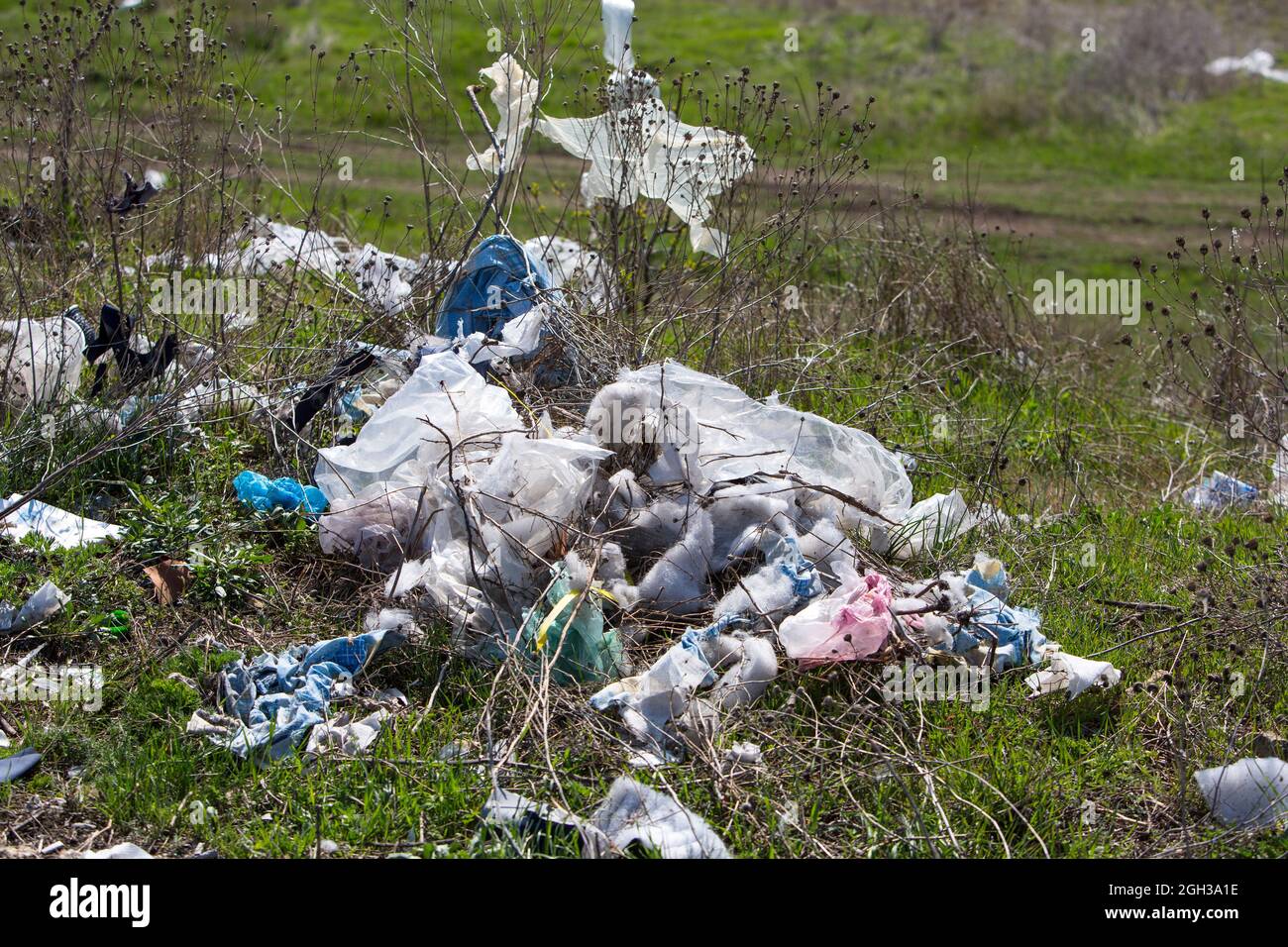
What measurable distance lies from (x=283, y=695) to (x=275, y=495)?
95cm

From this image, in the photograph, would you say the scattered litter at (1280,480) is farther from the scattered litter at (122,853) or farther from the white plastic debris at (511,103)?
the scattered litter at (122,853)

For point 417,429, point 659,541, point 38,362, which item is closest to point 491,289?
point 417,429

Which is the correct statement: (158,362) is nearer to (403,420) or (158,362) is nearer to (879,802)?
(403,420)

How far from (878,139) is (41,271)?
35.1ft

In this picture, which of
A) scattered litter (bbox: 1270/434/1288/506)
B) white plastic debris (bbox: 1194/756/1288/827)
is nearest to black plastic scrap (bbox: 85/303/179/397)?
white plastic debris (bbox: 1194/756/1288/827)

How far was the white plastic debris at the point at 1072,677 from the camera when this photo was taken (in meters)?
3.12

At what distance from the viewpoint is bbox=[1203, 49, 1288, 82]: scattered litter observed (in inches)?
650

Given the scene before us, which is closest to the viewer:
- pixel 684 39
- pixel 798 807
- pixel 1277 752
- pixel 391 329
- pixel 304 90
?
pixel 798 807

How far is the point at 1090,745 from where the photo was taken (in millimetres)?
2990

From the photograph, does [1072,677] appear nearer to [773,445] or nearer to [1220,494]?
[773,445]

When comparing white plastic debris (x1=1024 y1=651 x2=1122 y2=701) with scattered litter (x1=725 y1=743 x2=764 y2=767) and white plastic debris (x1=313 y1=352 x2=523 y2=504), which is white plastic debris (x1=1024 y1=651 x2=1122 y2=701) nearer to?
scattered litter (x1=725 y1=743 x2=764 y2=767)

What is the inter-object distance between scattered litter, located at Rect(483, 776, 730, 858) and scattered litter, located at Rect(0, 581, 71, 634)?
4.71 feet

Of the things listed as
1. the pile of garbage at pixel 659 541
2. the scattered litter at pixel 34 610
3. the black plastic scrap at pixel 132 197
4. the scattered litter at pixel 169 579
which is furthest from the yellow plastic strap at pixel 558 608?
the black plastic scrap at pixel 132 197
